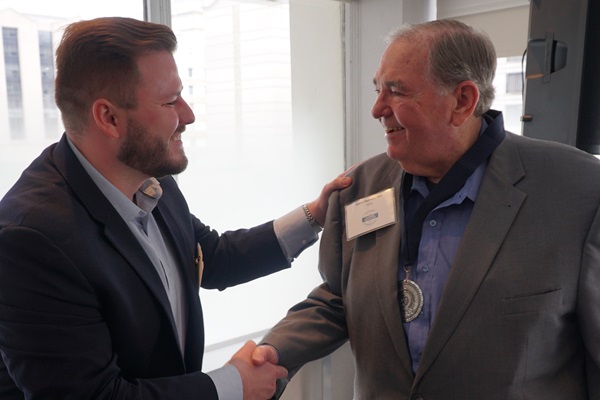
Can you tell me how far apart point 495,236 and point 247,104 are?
8.67 ft

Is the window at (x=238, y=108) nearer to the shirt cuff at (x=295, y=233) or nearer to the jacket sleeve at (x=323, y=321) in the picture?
the shirt cuff at (x=295, y=233)

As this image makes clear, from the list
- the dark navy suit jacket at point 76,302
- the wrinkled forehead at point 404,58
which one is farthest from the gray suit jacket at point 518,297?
the dark navy suit jacket at point 76,302

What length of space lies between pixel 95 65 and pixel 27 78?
164 centimetres

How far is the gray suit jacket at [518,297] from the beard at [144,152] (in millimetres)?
629

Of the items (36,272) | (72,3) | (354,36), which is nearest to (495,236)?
(36,272)

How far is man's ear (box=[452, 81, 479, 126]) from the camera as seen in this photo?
1.31m

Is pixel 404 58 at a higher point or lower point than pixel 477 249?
higher

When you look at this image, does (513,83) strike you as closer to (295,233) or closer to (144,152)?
(295,233)

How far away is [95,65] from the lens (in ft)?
4.15

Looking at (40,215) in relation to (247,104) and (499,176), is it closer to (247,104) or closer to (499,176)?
(499,176)

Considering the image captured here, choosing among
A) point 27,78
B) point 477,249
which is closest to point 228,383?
point 477,249

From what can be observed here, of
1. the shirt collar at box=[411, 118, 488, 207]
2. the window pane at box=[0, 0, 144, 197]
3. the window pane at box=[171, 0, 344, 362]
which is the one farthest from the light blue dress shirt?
the window pane at box=[171, 0, 344, 362]

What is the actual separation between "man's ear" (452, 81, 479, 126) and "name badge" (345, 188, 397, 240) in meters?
0.26

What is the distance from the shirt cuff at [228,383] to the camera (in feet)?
4.36
